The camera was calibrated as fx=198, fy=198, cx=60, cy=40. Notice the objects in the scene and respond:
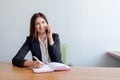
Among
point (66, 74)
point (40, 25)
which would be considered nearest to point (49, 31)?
point (40, 25)

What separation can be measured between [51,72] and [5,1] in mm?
1991

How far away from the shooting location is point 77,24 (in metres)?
3.14

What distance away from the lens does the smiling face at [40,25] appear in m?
2.17

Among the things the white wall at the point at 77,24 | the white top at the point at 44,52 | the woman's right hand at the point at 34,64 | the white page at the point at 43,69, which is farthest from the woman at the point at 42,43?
the white wall at the point at 77,24

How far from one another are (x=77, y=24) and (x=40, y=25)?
42.9 inches

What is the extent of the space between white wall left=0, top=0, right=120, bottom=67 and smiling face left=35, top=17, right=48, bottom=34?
0.95 metres

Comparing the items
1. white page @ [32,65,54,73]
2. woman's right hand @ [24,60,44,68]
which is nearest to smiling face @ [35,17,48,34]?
woman's right hand @ [24,60,44,68]

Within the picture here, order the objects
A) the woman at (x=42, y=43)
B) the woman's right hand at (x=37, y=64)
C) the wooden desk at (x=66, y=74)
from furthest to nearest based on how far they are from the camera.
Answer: the woman at (x=42, y=43) < the woman's right hand at (x=37, y=64) < the wooden desk at (x=66, y=74)

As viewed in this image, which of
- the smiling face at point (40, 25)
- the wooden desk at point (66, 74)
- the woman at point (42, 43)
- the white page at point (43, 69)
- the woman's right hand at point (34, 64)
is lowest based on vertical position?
the wooden desk at point (66, 74)

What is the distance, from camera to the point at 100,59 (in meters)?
3.17

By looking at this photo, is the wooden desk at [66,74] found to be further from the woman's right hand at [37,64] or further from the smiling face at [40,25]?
the smiling face at [40,25]

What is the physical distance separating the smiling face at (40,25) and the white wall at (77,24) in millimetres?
952

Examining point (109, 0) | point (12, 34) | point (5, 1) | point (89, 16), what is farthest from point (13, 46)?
point (109, 0)

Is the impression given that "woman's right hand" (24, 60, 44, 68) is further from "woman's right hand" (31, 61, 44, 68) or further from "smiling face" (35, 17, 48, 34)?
"smiling face" (35, 17, 48, 34)
